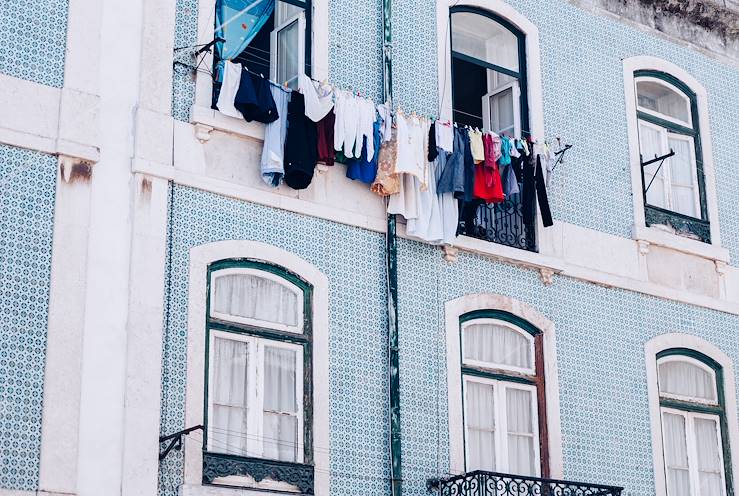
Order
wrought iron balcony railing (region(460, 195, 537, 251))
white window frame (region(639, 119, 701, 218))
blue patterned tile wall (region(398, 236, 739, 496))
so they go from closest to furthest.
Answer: blue patterned tile wall (region(398, 236, 739, 496)), wrought iron balcony railing (region(460, 195, 537, 251)), white window frame (region(639, 119, 701, 218))

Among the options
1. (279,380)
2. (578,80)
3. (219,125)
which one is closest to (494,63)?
(578,80)

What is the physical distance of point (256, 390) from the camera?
43.1 feet

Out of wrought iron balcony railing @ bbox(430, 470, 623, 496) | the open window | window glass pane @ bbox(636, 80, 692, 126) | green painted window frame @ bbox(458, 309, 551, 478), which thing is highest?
window glass pane @ bbox(636, 80, 692, 126)

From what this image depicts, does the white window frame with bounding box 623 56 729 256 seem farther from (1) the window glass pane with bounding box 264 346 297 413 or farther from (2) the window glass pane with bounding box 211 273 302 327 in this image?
(1) the window glass pane with bounding box 264 346 297 413

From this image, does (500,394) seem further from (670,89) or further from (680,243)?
(670,89)

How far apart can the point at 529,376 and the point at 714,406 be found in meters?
2.67

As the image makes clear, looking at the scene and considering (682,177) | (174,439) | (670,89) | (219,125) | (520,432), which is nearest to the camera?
(174,439)

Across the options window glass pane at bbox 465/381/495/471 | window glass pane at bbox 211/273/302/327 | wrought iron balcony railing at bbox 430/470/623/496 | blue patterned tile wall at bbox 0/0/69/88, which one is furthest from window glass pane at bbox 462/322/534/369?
blue patterned tile wall at bbox 0/0/69/88

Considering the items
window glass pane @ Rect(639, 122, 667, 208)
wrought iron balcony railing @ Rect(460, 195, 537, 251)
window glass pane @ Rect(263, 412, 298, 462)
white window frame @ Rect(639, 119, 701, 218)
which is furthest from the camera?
white window frame @ Rect(639, 119, 701, 218)

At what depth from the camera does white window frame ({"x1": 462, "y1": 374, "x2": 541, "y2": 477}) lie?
14531 mm

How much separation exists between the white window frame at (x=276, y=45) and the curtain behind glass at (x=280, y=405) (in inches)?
114

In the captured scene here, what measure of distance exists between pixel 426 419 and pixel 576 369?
2.12 metres

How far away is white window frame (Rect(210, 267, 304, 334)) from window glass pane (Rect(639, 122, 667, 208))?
532cm

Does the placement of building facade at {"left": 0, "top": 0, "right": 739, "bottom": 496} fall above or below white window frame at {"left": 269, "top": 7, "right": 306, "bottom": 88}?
below
